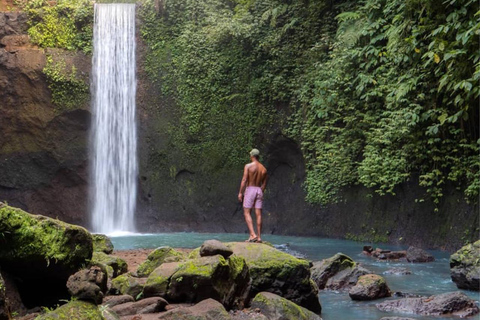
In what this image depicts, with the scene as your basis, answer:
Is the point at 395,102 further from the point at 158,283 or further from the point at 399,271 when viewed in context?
the point at 158,283

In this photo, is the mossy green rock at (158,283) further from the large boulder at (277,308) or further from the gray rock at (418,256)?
the gray rock at (418,256)

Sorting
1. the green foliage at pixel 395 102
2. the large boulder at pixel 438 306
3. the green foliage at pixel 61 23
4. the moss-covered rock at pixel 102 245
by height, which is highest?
the green foliage at pixel 61 23

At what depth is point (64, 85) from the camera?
66.3ft

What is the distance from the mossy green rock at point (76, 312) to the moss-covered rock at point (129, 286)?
195 centimetres

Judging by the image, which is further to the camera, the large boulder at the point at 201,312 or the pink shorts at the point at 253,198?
the pink shorts at the point at 253,198

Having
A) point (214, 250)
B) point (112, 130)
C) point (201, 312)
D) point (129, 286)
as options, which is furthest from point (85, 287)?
point (112, 130)

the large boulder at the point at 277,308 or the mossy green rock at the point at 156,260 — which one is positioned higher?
the mossy green rock at the point at 156,260

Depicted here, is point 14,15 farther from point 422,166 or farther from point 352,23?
point 422,166

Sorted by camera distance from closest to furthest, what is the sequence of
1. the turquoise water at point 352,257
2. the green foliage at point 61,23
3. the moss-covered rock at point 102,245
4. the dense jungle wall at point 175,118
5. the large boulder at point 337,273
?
the turquoise water at point 352,257 < the large boulder at point 337,273 < the moss-covered rock at point 102,245 < the dense jungle wall at point 175,118 < the green foliage at point 61,23

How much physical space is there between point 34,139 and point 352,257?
11.8 m

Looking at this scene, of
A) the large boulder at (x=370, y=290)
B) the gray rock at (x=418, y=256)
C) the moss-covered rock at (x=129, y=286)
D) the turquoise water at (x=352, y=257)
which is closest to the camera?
the moss-covered rock at (x=129, y=286)

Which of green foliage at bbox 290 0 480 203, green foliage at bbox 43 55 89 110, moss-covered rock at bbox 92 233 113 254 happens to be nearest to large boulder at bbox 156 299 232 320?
moss-covered rock at bbox 92 233 113 254

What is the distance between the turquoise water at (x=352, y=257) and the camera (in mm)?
8344

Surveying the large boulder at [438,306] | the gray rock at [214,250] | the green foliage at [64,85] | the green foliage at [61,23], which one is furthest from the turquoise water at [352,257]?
the green foliage at [61,23]
